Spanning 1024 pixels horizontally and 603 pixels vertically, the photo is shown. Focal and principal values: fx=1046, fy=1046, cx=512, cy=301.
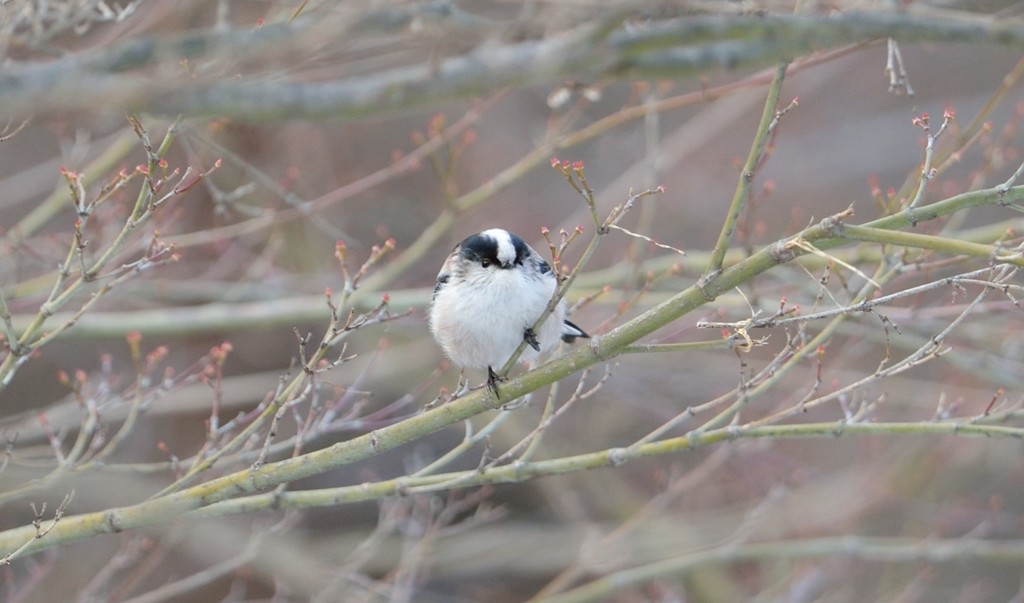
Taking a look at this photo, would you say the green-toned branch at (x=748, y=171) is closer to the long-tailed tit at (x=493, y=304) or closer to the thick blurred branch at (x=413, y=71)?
the thick blurred branch at (x=413, y=71)

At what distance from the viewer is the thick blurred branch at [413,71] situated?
209 cm

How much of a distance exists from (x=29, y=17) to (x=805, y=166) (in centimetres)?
767

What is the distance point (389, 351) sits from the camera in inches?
285

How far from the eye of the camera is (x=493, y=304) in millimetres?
3885

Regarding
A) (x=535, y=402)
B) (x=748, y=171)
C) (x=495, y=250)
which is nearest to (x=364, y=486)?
(x=495, y=250)

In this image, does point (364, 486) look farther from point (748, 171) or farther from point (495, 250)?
point (748, 171)

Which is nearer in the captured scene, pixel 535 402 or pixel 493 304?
pixel 493 304

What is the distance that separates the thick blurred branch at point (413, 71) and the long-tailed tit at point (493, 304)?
3.88ft

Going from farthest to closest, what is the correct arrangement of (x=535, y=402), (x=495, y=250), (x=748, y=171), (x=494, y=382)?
(x=535, y=402), (x=495, y=250), (x=494, y=382), (x=748, y=171)

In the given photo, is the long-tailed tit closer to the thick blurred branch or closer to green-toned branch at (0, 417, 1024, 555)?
green-toned branch at (0, 417, 1024, 555)

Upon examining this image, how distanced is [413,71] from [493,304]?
1.39 m

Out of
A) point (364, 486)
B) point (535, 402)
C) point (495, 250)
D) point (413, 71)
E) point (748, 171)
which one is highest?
point (413, 71)

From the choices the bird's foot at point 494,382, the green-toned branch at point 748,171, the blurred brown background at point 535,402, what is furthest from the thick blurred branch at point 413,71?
the blurred brown background at point 535,402

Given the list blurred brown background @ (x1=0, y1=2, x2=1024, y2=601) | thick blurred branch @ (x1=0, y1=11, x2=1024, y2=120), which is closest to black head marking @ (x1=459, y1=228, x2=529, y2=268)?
blurred brown background @ (x1=0, y1=2, x2=1024, y2=601)
